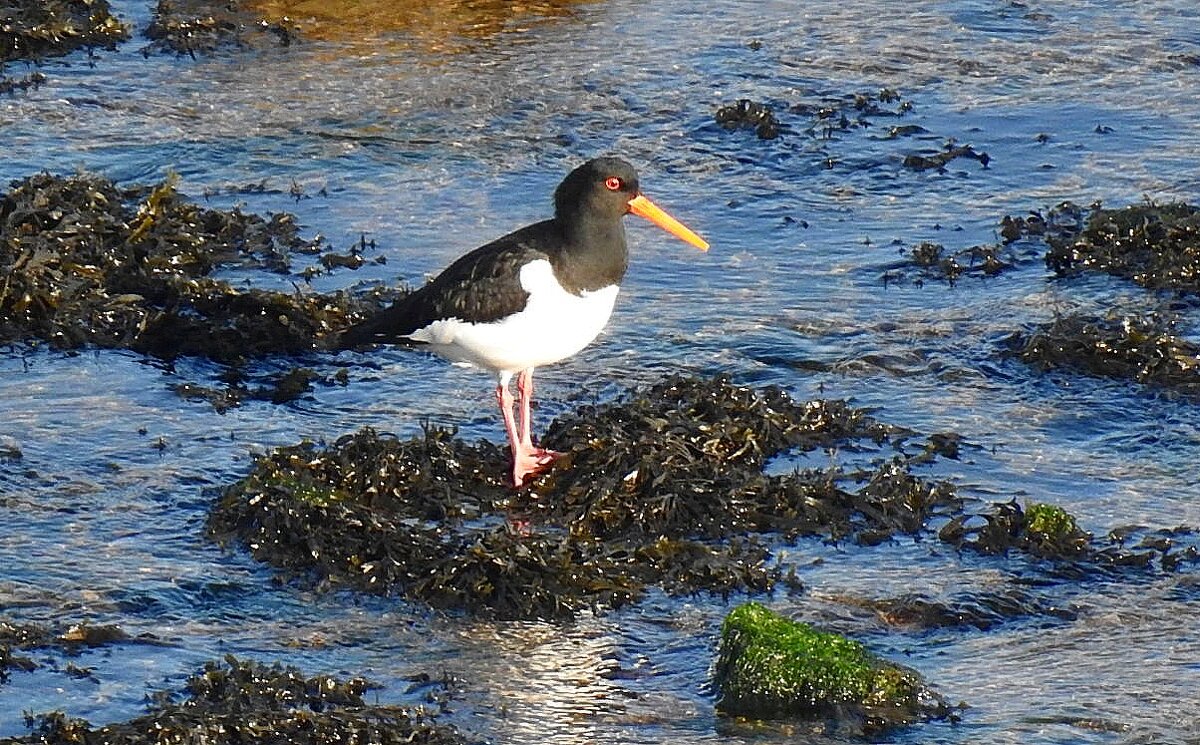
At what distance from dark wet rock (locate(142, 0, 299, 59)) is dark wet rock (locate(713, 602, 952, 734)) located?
24.5 ft

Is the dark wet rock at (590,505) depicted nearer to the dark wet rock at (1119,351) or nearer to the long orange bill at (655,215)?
the long orange bill at (655,215)

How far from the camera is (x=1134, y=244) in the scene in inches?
356

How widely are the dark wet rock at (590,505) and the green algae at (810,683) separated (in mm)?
715

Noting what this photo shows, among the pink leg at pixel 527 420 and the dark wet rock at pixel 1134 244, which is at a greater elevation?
the dark wet rock at pixel 1134 244

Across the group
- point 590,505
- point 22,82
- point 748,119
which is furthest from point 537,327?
point 22,82

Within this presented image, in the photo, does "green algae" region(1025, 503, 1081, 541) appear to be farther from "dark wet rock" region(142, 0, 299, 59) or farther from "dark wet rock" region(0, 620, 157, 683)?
"dark wet rock" region(142, 0, 299, 59)

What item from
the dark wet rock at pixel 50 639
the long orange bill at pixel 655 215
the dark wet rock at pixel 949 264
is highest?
the long orange bill at pixel 655 215

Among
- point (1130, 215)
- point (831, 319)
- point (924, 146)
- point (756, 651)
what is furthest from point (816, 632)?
point (924, 146)

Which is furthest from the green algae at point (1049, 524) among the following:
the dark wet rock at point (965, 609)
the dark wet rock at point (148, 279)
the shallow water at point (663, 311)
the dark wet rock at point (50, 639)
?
the dark wet rock at point (148, 279)

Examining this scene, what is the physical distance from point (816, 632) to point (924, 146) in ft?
17.5

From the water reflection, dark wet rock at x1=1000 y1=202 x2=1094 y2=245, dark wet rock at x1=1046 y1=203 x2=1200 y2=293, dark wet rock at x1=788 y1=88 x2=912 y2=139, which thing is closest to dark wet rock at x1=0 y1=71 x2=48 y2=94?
the water reflection

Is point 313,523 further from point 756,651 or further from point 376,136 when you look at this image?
point 376,136

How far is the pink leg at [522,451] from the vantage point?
6938 millimetres

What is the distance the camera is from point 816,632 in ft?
18.6
